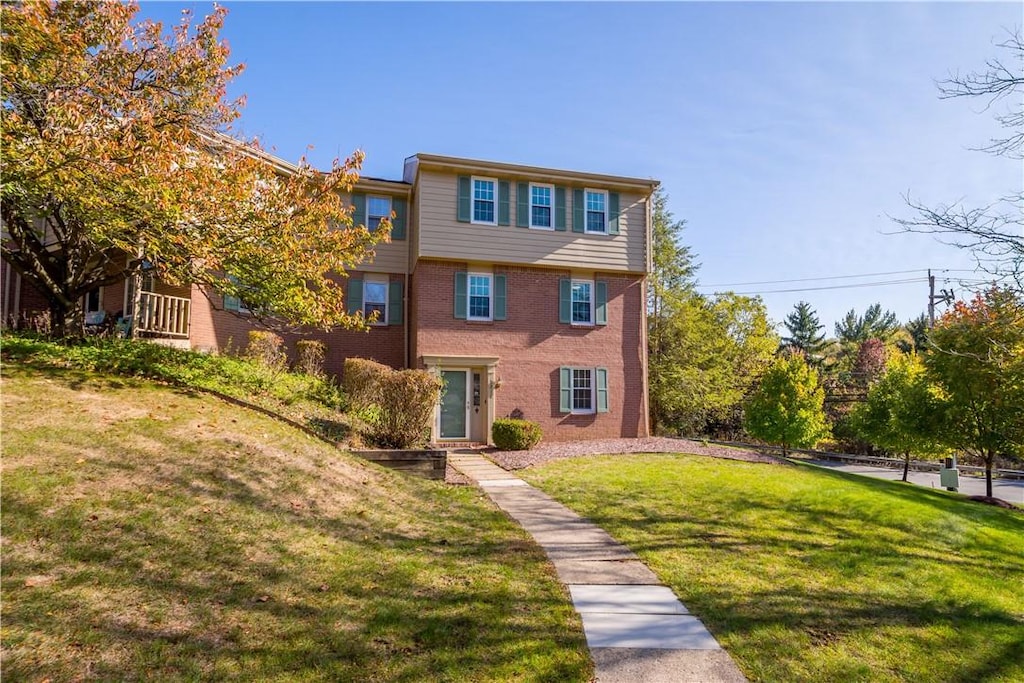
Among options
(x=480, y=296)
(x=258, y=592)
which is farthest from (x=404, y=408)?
(x=480, y=296)

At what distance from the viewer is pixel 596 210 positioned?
54.9 ft

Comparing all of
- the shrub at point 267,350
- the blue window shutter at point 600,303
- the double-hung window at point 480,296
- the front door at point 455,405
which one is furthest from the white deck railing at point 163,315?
the blue window shutter at point 600,303

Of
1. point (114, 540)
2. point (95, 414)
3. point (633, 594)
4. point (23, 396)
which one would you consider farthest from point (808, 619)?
point (23, 396)

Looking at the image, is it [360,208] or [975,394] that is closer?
[975,394]

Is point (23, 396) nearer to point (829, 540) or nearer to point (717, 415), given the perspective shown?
point (829, 540)

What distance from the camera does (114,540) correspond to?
170 inches

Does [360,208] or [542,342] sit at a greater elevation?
[360,208]

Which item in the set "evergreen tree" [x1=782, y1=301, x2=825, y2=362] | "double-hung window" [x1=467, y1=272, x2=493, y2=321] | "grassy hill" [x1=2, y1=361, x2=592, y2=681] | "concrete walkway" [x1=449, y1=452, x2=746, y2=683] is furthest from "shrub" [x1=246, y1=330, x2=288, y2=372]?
"evergreen tree" [x1=782, y1=301, x2=825, y2=362]

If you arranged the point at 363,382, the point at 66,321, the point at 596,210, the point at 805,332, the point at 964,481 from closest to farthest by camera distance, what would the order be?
the point at 66,321, the point at 363,382, the point at 596,210, the point at 964,481, the point at 805,332

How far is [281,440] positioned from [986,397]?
1697 centimetres

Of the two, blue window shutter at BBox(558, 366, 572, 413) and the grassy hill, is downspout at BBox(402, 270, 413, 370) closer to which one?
blue window shutter at BBox(558, 366, 572, 413)

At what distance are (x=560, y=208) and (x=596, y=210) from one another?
3.98 feet

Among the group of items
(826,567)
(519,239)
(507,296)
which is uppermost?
(519,239)

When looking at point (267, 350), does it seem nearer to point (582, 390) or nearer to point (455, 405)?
point (455, 405)
